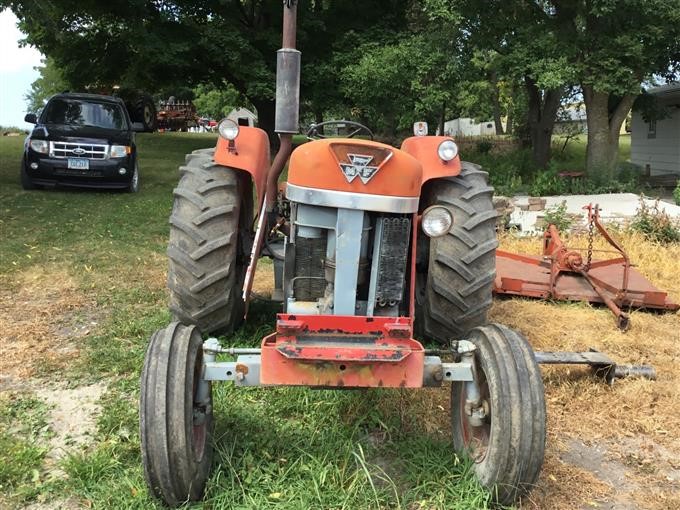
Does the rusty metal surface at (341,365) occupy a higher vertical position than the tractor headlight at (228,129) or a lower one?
lower

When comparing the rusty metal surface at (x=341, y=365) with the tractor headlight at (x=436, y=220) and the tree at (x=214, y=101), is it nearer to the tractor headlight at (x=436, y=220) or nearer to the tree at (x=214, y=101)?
the tractor headlight at (x=436, y=220)

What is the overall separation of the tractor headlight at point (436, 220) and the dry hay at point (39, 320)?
267 cm

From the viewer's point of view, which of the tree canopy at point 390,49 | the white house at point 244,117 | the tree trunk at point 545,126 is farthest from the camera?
the tree trunk at point 545,126

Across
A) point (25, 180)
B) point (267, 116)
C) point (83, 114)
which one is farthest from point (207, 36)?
point (25, 180)

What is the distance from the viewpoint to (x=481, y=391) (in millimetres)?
2934

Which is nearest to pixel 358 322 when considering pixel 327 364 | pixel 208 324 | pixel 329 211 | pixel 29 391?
pixel 327 364

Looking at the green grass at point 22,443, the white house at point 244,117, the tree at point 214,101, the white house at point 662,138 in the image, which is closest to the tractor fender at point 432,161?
the white house at point 244,117

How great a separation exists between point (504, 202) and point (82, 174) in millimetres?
7114

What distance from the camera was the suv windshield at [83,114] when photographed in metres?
11.7

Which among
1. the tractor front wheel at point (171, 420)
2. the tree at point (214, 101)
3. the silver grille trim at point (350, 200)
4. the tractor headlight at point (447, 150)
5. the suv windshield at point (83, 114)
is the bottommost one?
the tractor front wheel at point (171, 420)

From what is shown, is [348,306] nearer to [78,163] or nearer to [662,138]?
[78,163]

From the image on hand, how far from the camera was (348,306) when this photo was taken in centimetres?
311

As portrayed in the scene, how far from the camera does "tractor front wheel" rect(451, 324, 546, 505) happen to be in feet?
8.73

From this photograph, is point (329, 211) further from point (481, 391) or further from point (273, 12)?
point (273, 12)
